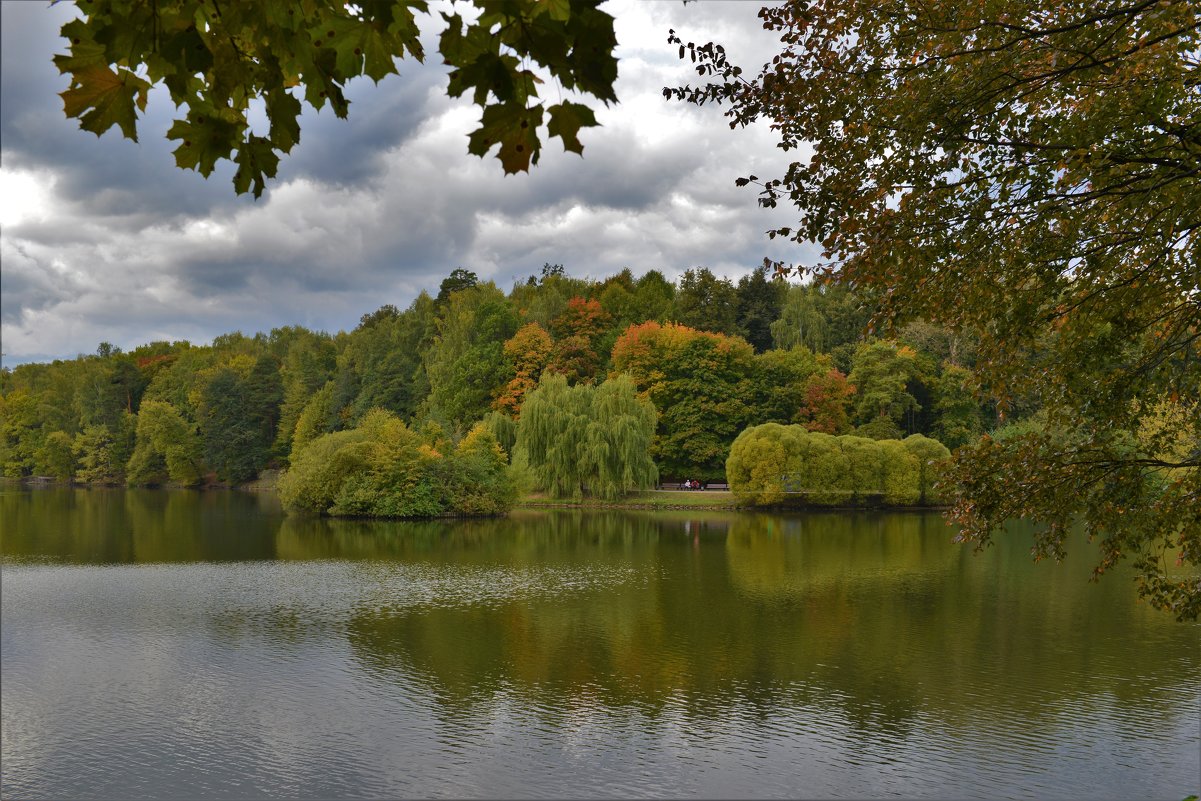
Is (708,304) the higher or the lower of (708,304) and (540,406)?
the higher

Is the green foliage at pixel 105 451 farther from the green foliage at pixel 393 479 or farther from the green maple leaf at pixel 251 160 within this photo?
the green maple leaf at pixel 251 160

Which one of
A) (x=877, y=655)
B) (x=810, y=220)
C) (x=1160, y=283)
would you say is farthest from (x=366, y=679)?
(x=1160, y=283)

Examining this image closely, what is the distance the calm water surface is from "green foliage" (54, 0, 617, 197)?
8.02 meters

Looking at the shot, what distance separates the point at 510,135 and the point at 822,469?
37124mm

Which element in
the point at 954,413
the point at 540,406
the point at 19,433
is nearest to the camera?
the point at 540,406

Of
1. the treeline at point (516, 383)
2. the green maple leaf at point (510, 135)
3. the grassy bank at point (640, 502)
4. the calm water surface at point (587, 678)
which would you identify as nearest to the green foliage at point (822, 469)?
the grassy bank at point (640, 502)

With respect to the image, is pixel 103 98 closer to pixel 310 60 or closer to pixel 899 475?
pixel 310 60

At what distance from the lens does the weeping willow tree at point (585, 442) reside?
37062mm

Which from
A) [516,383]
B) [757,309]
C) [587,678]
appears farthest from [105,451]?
[587,678]

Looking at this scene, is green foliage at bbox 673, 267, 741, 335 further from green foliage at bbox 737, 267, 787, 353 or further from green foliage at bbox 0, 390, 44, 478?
green foliage at bbox 0, 390, 44, 478

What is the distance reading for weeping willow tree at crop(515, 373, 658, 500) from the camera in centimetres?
3706

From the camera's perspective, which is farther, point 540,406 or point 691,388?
point 691,388

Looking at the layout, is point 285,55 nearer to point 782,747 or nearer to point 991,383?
point 991,383

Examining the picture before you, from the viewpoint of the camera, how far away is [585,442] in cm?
3716
